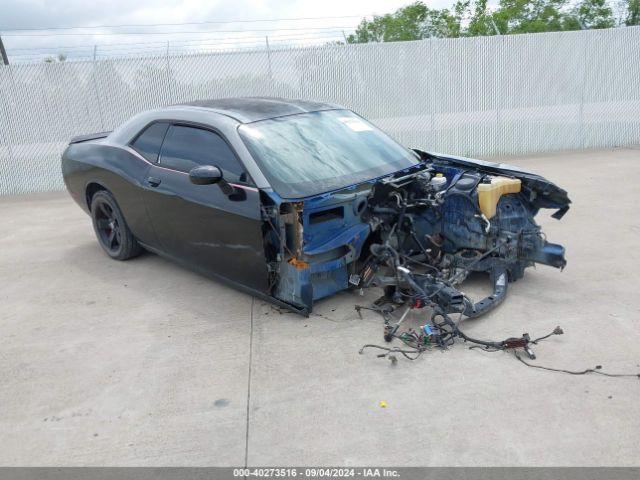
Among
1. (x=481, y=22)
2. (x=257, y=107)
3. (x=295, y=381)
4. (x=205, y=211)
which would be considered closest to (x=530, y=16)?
(x=481, y=22)

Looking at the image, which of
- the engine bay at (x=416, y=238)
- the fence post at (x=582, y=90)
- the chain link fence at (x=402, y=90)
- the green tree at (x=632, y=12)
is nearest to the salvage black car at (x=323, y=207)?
the engine bay at (x=416, y=238)

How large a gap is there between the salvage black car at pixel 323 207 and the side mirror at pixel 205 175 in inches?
0.4

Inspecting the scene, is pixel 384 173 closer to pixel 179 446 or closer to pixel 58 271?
pixel 179 446

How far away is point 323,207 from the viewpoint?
14.4ft

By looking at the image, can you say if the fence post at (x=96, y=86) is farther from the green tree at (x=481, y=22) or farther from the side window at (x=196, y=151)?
the green tree at (x=481, y=22)

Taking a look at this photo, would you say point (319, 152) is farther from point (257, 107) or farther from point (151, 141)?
point (151, 141)

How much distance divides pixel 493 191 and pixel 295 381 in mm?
2188

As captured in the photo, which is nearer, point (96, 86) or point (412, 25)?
point (96, 86)

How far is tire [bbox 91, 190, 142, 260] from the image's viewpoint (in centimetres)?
591

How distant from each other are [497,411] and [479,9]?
1989 centimetres

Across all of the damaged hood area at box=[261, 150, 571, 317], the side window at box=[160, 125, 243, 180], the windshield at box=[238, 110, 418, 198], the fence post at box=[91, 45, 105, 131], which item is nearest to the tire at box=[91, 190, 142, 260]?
the side window at box=[160, 125, 243, 180]

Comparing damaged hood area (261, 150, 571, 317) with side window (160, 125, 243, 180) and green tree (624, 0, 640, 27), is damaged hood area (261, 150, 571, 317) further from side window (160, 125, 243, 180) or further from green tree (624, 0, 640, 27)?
green tree (624, 0, 640, 27)

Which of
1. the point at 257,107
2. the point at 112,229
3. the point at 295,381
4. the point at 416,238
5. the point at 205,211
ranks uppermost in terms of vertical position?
the point at 257,107

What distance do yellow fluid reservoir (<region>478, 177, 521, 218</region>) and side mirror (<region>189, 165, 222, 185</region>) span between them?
6.70ft
